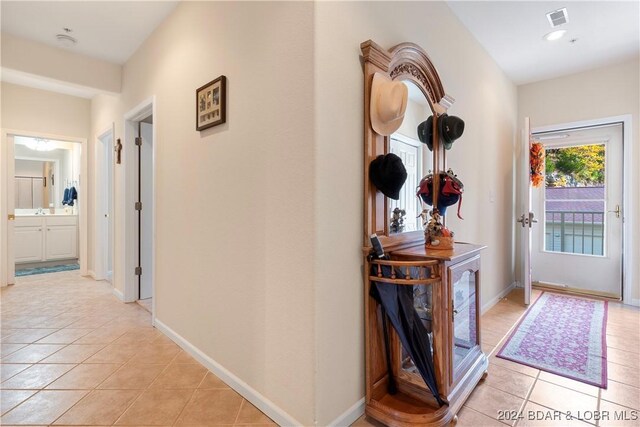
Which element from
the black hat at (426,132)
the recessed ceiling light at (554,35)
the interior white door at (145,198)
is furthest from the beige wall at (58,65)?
the recessed ceiling light at (554,35)

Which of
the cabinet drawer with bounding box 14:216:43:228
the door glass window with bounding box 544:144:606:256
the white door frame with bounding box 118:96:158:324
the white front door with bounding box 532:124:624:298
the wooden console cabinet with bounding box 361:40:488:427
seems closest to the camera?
the wooden console cabinet with bounding box 361:40:488:427

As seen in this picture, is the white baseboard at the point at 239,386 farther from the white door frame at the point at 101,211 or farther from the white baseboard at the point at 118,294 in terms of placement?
the white door frame at the point at 101,211

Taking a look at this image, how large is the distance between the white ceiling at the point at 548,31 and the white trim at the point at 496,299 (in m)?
2.59

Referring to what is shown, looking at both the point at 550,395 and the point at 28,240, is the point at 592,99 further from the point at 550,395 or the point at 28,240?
the point at 28,240

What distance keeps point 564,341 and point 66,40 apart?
5104mm

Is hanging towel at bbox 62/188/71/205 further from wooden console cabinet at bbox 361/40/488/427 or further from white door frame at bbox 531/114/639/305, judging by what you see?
white door frame at bbox 531/114/639/305

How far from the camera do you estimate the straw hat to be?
1509 mm

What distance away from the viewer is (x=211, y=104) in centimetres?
195

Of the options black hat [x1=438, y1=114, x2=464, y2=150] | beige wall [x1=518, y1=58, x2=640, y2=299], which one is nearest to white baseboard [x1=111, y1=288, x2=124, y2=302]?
black hat [x1=438, y1=114, x2=464, y2=150]

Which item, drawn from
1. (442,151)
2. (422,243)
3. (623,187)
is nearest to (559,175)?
(623,187)

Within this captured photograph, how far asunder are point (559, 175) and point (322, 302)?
13.4ft

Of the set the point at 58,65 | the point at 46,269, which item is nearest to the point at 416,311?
the point at 58,65

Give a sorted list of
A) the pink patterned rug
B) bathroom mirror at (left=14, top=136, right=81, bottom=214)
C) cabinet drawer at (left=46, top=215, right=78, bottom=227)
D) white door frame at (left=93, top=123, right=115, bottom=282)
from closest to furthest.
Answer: the pink patterned rug, white door frame at (left=93, top=123, right=115, bottom=282), cabinet drawer at (left=46, top=215, right=78, bottom=227), bathroom mirror at (left=14, top=136, right=81, bottom=214)

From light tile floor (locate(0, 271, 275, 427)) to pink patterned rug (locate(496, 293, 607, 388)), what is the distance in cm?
190
